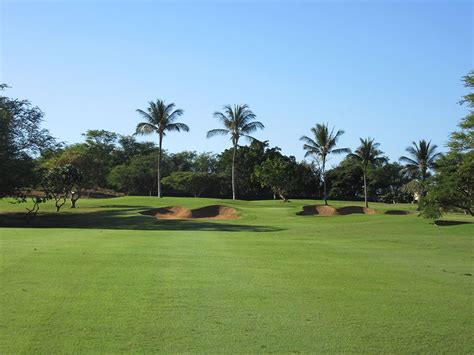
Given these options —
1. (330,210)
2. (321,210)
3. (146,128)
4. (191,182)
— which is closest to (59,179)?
(146,128)

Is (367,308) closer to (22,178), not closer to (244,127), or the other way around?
(22,178)

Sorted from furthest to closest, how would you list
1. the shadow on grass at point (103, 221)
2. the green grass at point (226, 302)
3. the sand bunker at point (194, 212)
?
the sand bunker at point (194, 212)
the shadow on grass at point (103, 221)
the green grass at point (226, 302)

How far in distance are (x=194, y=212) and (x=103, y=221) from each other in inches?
373

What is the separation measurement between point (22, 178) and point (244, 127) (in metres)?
33.7

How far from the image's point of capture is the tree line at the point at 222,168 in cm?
3278

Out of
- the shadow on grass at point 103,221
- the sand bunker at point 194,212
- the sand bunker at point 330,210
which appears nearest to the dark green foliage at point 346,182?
the sand bunker at point 330,210

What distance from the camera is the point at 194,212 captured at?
4778 centimetres

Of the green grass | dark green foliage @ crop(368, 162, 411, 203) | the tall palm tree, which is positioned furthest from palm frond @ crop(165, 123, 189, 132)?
the green grass

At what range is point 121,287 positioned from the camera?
8445 mm

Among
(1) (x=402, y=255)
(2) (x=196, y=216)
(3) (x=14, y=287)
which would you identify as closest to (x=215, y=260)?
(3) (x=14, y=287)

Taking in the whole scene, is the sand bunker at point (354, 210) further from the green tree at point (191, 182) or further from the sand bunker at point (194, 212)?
the green tree at point (191, 182)

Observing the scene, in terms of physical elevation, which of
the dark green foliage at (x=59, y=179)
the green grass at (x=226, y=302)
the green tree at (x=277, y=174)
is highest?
the green tree at (x=277, y=174)

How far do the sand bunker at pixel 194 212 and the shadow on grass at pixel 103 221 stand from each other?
2.01m

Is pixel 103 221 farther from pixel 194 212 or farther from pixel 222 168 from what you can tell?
pixel 222 168
